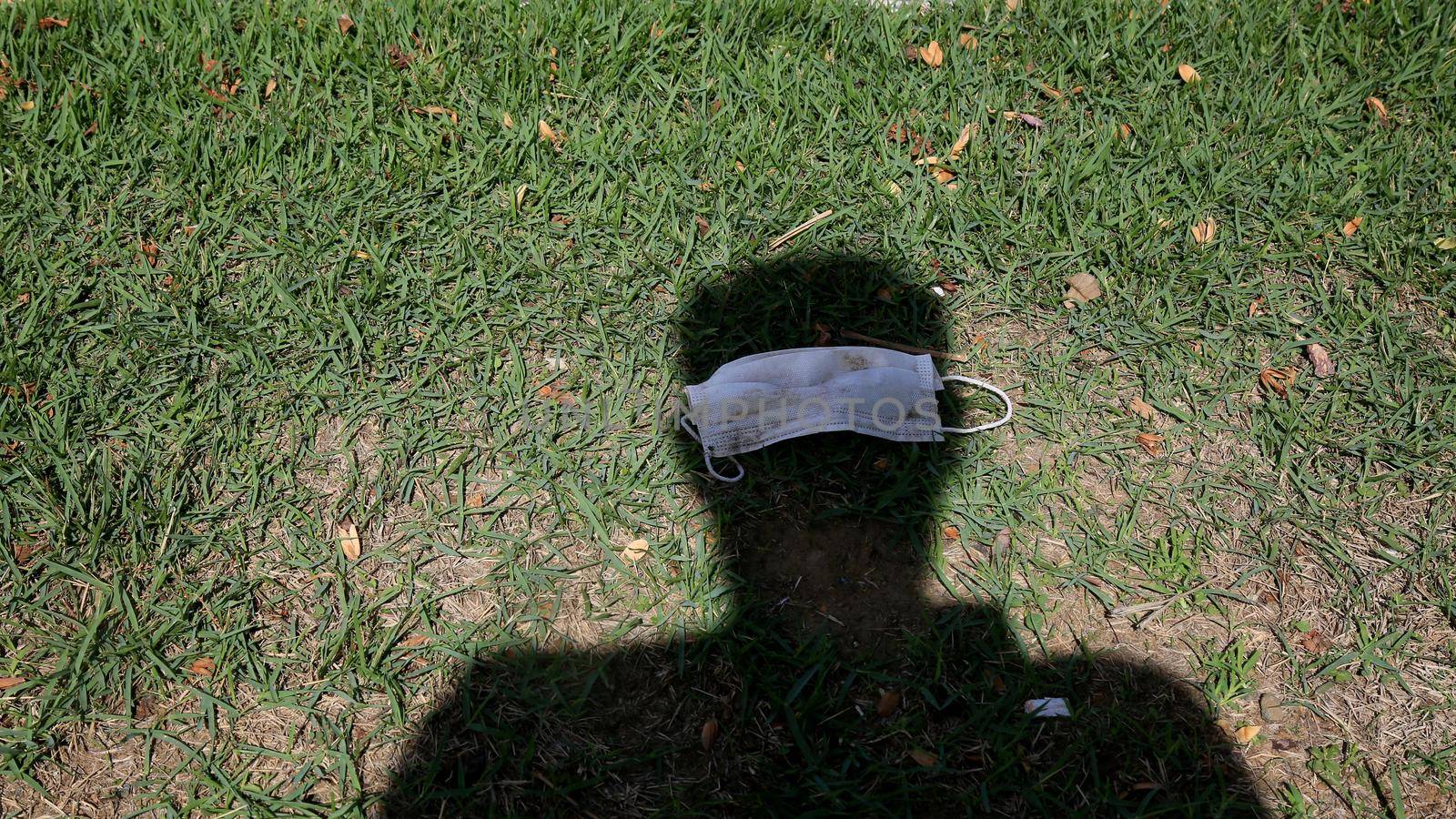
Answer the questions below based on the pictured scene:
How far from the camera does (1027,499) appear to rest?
2.80 meters

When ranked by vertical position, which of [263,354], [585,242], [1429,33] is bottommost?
[263,354]

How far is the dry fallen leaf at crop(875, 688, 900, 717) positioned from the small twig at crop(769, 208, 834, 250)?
154 cm

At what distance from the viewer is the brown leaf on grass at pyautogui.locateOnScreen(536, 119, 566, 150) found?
3523mm

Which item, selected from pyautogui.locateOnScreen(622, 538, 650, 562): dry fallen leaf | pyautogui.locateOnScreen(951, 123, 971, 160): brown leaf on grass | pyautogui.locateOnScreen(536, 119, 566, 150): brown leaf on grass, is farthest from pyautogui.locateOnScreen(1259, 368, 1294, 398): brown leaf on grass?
pyautogui.locateOnScreen(536, 119, 566, 150): brown leaf on grass

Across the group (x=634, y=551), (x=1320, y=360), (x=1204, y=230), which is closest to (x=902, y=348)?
(x=634, y=551)

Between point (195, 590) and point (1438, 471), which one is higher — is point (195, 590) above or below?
below

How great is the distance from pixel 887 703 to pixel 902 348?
114 centimetres

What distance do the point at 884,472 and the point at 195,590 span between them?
188 cm

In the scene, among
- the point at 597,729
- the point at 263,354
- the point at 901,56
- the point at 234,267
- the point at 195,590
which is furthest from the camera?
the point at 901,56

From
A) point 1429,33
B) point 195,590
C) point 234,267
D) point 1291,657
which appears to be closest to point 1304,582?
point 1291,657

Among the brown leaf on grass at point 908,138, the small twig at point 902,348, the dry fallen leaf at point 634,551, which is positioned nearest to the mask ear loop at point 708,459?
the dry fallen leaf at point 634,551

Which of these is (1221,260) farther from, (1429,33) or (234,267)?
(234,267)

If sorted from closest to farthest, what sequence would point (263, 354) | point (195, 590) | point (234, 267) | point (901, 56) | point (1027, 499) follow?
point (195, 590)
point (1027, 499)
point (263, 354)
point (234, 267)
point (901, 56)

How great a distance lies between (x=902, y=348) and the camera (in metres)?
3.11
